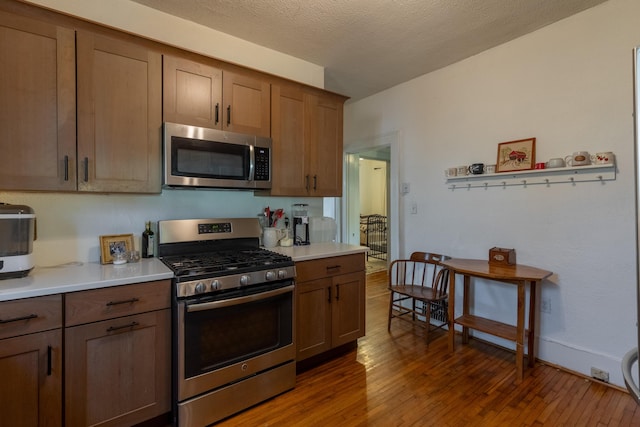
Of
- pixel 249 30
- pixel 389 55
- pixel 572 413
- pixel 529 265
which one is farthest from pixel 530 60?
pixel 572 413

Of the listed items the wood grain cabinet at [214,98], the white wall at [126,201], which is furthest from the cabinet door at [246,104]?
the white wall at [126,201]

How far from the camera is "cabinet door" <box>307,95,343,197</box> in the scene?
9.00 feet

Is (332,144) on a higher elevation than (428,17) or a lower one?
lower

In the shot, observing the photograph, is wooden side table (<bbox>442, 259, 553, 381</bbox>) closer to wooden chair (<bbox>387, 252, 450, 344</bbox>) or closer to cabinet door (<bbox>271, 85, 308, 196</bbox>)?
wooden chair (<bbox>387, 252, 450, 344</bbox>)

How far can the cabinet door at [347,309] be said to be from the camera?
246cm

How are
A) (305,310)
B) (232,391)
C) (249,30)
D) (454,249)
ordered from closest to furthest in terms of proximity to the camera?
(232,391)
(305,310)
(249,30)
(454,249)

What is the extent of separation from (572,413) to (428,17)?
284cm

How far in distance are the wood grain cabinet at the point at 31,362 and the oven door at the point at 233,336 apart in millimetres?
527

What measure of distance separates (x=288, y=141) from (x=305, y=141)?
174 mm

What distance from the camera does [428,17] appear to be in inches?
90.6

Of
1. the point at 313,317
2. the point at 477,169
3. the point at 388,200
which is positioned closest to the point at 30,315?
the point at 313,317

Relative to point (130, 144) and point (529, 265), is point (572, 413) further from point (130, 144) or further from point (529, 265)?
point (130, 144)

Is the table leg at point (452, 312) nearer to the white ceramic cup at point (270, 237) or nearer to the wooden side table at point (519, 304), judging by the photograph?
the wooden side table at point (519, 304)

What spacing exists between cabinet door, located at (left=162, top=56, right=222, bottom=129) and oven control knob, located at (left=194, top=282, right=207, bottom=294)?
1.13 metres
